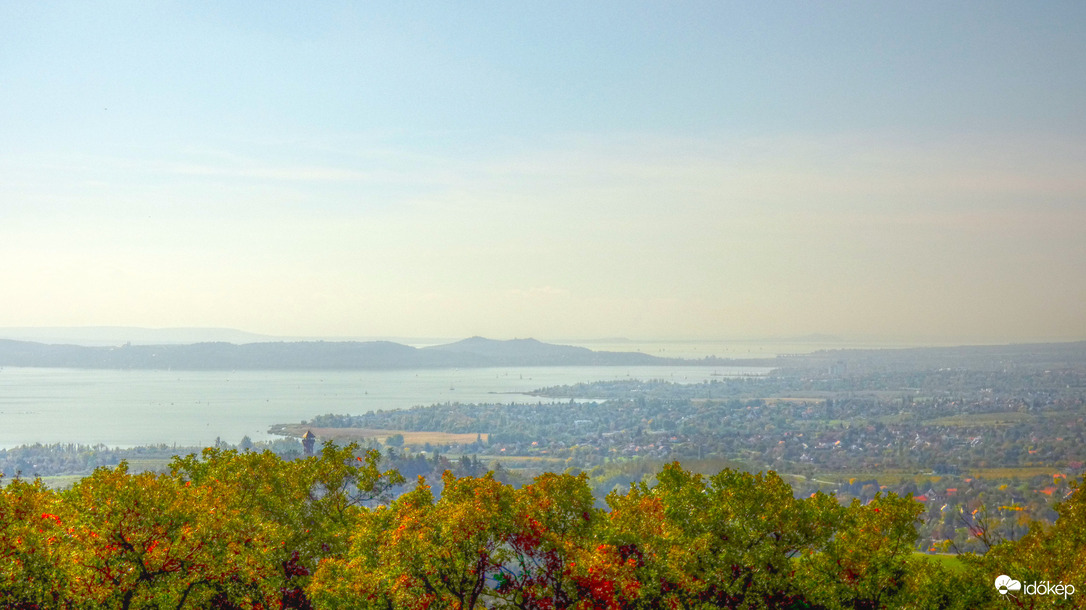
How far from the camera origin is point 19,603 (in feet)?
32.3

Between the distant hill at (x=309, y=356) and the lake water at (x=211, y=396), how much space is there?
3.87ft

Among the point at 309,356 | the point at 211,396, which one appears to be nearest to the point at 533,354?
the point at 309,356

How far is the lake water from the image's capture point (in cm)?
5141

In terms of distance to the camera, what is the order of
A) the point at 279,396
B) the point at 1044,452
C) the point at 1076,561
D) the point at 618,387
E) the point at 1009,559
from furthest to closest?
the point at 618,387
the point at 279,396
the point at 1044,452
the point at 1009,559
the point at 1076,561

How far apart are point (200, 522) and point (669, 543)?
18.8 ft

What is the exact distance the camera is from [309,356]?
99.6 metres

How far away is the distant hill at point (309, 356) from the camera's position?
84500mm

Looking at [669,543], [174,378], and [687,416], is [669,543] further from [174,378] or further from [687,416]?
[174,378]

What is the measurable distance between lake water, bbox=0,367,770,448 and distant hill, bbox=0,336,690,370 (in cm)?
118

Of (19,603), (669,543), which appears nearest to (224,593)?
(19,603)

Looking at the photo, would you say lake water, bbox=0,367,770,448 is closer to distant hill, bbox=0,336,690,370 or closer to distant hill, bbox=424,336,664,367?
distant hill, bbox=0,336,690,370

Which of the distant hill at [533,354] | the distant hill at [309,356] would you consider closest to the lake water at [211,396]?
the distant hill at [309,356]

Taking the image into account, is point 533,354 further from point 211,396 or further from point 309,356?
point 211,396

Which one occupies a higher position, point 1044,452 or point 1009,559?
point 1009,559
